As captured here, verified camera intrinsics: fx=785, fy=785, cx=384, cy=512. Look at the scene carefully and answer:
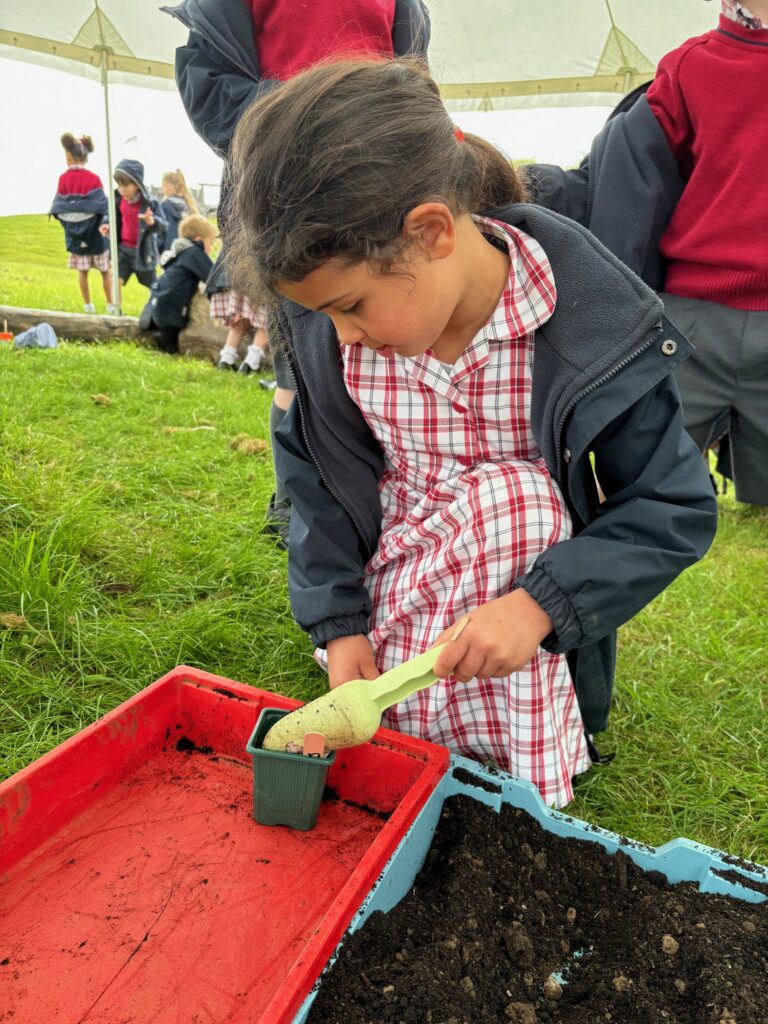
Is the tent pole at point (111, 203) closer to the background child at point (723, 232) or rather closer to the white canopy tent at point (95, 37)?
the white canopy tent at point (95, 37)

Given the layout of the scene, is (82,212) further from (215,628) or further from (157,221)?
(215,628)

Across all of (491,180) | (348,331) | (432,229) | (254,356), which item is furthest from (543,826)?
(254,356)

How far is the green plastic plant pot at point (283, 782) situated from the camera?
122 cm

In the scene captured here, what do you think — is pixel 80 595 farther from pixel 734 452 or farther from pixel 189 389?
pixel 189 389

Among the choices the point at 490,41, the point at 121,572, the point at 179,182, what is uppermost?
the point at 490,41

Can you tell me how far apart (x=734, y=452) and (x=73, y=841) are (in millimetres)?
1668

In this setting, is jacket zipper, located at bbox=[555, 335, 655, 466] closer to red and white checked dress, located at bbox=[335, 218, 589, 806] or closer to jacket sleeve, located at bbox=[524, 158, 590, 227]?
red and white checked dress, located at bbox=[335, 218, 589, 806]

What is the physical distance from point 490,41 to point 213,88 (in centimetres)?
765

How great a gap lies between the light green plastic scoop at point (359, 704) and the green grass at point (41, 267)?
7.19 m

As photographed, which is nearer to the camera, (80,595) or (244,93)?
(80,595)

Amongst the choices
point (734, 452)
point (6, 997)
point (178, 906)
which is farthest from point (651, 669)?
point (6, 997)

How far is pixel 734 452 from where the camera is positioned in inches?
76.5

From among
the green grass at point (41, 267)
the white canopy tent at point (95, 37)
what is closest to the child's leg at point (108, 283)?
the green grass at point (41, 267)

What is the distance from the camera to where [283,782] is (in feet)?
4.13
